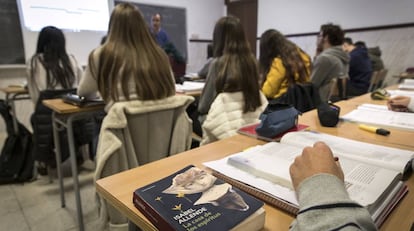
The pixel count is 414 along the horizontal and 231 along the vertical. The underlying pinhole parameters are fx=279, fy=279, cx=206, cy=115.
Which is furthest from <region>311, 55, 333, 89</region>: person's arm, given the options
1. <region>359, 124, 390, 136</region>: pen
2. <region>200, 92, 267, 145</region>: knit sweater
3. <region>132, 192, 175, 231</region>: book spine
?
<region>132, 192, 175, 231</region>: book spine

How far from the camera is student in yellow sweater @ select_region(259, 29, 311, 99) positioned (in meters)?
2.04

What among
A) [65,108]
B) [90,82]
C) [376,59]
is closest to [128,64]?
[90,82]

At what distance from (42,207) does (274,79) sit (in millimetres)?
1876

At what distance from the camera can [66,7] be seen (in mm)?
3973

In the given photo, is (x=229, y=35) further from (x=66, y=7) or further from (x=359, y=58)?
(x=66, y=7)

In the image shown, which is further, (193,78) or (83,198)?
(193,78)

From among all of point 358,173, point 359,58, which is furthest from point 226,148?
point 359,58

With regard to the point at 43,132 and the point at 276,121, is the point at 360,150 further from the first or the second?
the point at 43,132

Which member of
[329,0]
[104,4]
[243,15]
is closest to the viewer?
[104,4]

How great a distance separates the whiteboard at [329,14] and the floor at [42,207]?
453 centimetres

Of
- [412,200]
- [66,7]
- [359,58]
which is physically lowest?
[412,200]

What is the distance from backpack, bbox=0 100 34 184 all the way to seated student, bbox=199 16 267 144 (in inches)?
59.6

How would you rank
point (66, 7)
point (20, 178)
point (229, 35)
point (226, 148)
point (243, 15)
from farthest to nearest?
point (243, 15) → point (66, 7) → point (20, 178) → point (229, 35) → point (226, 148)

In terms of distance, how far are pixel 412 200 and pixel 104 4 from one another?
4620 mm
